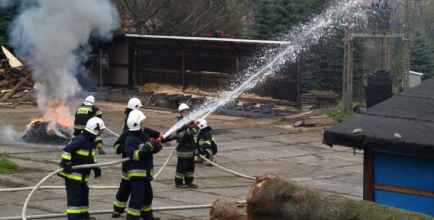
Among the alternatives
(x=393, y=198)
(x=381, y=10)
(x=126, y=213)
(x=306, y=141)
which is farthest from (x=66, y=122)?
(x=393, y=198)

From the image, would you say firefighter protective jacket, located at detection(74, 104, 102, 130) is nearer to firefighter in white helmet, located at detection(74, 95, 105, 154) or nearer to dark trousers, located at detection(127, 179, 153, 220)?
firefighter in white helmet, located at detection(74, 95, 105, 154)

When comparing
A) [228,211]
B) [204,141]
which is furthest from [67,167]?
[204,141]

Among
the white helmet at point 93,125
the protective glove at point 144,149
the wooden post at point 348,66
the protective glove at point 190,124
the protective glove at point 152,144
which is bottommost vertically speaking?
the protective glove at point 144,149

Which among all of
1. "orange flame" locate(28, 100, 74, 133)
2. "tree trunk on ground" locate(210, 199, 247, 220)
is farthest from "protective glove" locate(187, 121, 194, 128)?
"orange flame" locate(28, 100, 74, 133)

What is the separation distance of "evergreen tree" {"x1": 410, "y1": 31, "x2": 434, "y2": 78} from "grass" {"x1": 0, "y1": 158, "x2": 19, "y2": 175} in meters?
27.4

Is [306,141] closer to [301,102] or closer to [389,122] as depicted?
[301,102]

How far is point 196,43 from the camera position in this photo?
29781mm

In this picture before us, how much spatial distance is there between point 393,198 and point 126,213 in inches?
172

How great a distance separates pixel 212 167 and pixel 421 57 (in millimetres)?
24986

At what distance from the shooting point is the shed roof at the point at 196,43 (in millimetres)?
27625

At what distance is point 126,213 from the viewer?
1201 centimetres

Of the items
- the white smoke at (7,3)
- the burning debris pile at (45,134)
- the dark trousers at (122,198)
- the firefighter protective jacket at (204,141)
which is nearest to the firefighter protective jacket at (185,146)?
the firefighter protective jacket at (204,141)

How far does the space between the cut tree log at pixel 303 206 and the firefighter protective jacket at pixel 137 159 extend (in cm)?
296

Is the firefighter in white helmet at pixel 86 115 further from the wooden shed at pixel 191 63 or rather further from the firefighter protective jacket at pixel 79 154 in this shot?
the wooden shed at pixel 191 63
